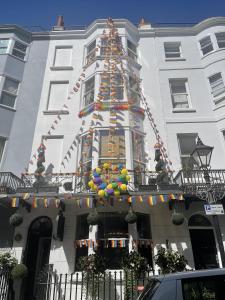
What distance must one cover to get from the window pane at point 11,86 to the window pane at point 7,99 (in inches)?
14.8

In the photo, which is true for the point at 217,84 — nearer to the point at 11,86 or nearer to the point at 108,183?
the point at 108,183

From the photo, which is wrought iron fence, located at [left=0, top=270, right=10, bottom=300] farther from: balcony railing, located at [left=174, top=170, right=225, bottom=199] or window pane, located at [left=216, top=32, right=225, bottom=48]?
window pane, located at [left=216, top=32, right=225, bottom=48]

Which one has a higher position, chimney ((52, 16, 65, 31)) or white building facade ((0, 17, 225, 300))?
chimney ((52, 16, 65, 31))

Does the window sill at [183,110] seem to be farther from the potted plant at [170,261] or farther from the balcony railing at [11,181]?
the balcony railing at [11,181]

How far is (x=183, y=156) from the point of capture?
43.6ft

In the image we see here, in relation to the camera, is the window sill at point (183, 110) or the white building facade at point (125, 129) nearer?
the white building facade at point (125, 129)

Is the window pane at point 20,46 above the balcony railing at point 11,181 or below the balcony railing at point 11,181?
above

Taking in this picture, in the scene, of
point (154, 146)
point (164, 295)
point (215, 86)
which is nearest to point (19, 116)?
point (154, 146)

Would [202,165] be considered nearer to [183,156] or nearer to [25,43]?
[183,156]

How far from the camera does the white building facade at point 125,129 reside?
34.7ft

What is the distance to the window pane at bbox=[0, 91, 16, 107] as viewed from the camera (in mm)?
14966

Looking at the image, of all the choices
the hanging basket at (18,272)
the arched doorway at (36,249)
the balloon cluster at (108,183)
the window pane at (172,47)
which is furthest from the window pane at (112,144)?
the window pane at (172,47)

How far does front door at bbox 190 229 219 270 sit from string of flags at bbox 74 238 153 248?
2050 mm

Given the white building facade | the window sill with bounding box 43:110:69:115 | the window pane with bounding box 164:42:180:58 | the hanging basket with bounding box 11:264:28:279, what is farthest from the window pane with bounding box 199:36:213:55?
the hanging basket with bounding box 11:264:28:279
